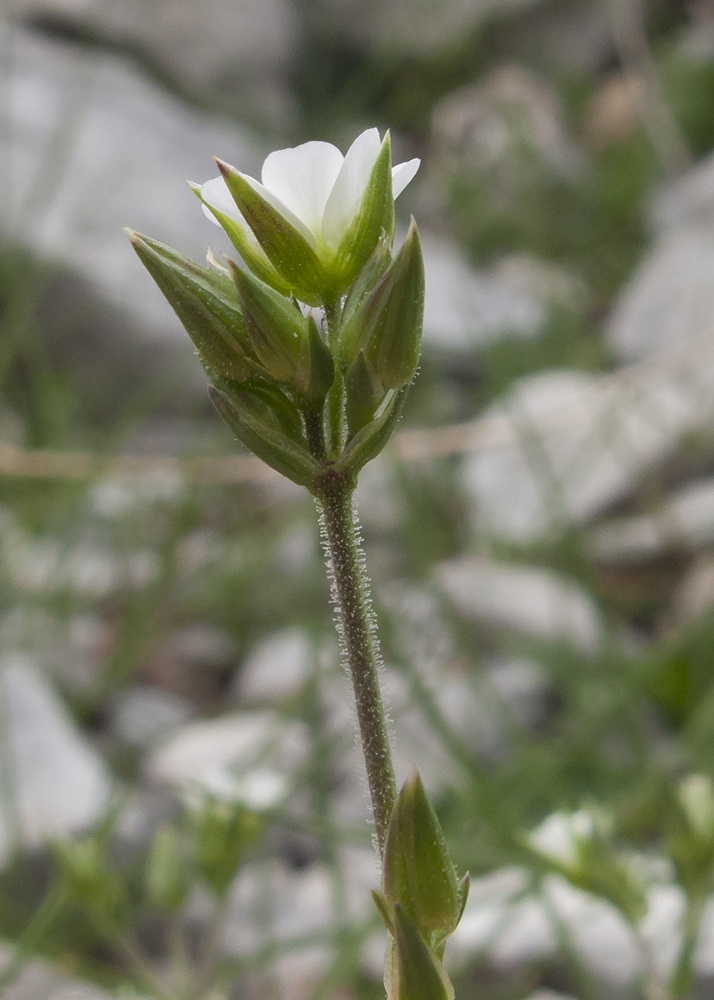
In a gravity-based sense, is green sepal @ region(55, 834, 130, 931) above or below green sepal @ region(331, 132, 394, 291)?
below

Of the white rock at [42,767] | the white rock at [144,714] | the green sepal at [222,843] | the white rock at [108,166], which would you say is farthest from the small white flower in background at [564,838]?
the white rock at [108,166]

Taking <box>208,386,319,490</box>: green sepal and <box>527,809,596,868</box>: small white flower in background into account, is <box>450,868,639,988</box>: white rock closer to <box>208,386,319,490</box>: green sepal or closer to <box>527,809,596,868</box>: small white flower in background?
<box>527,809,596,868</box>: small white flower in background

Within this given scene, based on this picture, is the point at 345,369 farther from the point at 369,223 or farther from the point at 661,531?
the point at 661,531

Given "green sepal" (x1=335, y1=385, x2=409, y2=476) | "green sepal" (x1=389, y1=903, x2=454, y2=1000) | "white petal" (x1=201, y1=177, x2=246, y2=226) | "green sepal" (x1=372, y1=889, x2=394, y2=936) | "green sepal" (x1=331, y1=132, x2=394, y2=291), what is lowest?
"green sepal" (x1=389, y1=903, x2=454, y2=1000)

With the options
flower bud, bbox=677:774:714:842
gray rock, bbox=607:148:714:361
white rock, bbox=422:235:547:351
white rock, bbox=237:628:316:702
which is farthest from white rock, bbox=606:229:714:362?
flower bud, bbox=677:774:714:842

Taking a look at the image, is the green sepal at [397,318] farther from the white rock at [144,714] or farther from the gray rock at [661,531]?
the gray rock at [661,531]

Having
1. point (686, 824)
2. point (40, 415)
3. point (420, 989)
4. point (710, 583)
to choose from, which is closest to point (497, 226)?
point (40, 415)

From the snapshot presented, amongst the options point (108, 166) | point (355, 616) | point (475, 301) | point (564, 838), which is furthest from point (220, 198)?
point (108, 166)
